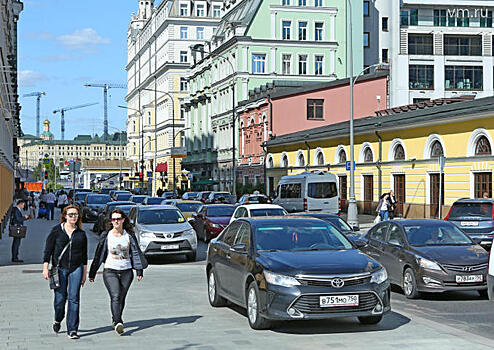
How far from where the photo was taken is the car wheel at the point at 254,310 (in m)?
10.4

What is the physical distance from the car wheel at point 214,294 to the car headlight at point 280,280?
247cm

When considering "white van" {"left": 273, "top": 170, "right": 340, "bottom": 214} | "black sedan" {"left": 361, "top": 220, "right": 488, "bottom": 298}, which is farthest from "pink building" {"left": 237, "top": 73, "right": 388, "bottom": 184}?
"black sedan" {"left": 361, "top": 220, "right": 488, "bottom": 298}

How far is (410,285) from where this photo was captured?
14320 mm

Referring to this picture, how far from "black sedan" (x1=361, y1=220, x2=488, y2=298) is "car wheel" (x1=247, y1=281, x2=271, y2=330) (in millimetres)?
4475

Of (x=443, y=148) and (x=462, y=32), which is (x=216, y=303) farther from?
(x=462, y=32)

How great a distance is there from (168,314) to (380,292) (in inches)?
136

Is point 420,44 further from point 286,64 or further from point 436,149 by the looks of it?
point 436,149

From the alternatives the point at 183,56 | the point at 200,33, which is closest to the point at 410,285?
the point at 183,56

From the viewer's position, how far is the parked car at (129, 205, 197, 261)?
68.6ft

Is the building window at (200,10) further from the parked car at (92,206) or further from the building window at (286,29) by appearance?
the parked car at (92,206)

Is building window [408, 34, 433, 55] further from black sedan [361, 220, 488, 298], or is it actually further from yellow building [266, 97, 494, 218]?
black sedan [361, 220, 488, 298]

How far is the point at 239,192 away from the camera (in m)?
63.8

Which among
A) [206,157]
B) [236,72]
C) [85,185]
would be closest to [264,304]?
[236,72]

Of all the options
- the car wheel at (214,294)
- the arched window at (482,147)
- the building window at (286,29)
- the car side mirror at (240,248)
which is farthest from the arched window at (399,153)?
the building window at (286,29)
